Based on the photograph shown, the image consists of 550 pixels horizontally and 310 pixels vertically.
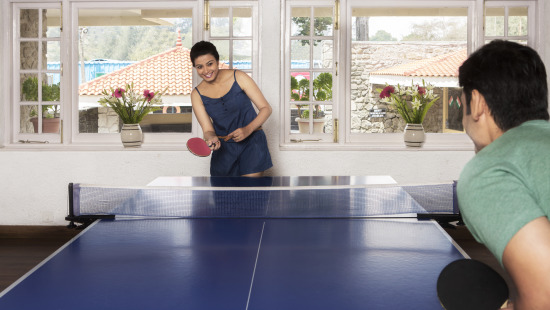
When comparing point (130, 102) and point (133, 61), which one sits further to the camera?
point (133, 61)

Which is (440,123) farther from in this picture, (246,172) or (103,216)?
(103,216)

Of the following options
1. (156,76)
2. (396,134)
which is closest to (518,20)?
(396,134)

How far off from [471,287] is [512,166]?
32cm

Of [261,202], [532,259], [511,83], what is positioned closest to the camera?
[532,259]

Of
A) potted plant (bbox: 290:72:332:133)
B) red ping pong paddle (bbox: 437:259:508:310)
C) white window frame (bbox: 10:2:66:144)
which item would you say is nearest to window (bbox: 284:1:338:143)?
potted plant (bbox: 290:72:332:133)

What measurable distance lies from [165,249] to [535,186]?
4.61 ft

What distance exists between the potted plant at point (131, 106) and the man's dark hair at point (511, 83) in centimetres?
448

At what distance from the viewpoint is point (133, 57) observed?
5652 mm

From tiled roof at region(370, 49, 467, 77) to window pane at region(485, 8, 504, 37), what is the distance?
0.28m

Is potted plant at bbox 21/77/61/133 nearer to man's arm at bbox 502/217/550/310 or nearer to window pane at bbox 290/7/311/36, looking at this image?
window pane at bbox 290/7/311/36

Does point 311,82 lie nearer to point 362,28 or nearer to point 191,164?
point 362,28

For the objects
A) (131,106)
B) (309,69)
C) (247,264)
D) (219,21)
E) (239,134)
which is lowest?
(247,264)

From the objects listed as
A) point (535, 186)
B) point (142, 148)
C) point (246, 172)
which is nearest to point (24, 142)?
point (142, 148)

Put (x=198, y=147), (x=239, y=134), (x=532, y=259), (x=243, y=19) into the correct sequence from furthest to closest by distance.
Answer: (x=243, y=19), (x=239, y=134), (x=198, y=147), (x=532, y=259)
